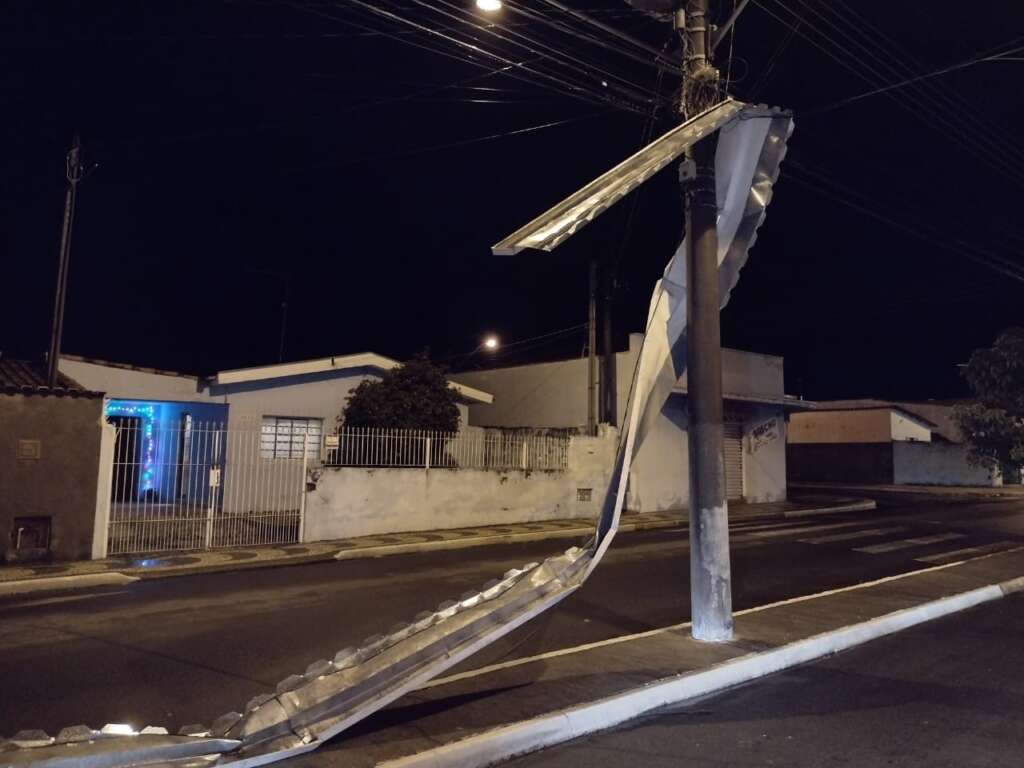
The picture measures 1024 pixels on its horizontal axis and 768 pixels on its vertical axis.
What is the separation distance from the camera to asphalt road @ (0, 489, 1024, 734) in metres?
5.86

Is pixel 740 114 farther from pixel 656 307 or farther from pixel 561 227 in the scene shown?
pixel 561 227

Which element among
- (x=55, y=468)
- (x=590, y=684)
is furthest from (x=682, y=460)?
(x=590, y=684)

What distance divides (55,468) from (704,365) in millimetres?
10339

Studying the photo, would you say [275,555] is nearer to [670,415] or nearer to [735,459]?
[670,415]

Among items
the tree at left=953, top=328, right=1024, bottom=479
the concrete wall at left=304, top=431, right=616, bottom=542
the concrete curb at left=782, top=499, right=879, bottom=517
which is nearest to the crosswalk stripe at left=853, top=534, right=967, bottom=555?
the concrete curb at left=782, top=499, right=879, bottom=517

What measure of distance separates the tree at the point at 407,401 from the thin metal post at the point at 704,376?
12.1 meters

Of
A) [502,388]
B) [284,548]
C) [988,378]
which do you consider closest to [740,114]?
[284,548]

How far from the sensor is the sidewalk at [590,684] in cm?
456

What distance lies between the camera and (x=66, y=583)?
1092cm

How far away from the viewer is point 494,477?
1869 centimetres

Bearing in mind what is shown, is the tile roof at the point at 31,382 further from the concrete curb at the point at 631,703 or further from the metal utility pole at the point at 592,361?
the metal utility pole at the point at 592,361

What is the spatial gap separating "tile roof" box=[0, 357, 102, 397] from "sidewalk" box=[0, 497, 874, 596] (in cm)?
258

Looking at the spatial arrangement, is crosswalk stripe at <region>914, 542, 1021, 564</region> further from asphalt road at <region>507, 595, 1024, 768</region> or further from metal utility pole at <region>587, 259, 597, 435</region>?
metal utility pole at <region>587, 259, 597, 435</region>

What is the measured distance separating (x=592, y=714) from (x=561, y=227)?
3274mm
